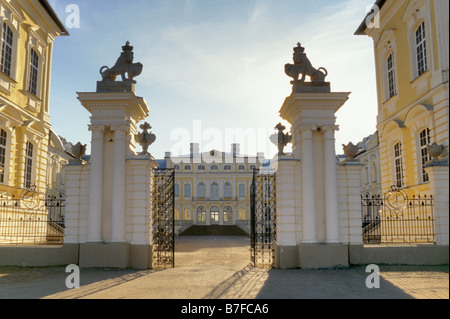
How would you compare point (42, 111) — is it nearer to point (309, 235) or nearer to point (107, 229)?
point (107, 229)

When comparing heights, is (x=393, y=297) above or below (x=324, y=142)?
below

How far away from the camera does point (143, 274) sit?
9.79 m

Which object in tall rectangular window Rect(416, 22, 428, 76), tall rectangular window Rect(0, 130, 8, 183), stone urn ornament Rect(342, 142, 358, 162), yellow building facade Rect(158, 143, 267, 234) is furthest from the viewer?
yellow building facade Rect(158, 143, 267, 234)

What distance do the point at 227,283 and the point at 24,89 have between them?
46.8ft

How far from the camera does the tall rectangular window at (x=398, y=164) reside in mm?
18078

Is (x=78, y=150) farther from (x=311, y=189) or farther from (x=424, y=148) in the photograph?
(x=424, y=148)

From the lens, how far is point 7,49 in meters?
17.0

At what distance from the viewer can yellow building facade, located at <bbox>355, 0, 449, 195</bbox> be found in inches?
575

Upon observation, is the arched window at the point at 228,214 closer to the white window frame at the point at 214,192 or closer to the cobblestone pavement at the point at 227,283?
the white window frame at the point at 214,192

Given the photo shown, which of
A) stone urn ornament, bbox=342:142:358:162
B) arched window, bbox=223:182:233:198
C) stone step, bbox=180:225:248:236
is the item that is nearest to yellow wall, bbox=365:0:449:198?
stone urn ornament, bbox=342:142:358:162

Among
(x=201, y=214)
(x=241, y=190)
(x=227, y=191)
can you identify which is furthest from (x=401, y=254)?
(x=201, y=214)

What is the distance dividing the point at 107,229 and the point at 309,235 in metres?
5.23

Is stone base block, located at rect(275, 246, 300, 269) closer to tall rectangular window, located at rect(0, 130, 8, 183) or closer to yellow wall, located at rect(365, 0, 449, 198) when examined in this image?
yellow wall, located at rect(365, 0, 449, 198)

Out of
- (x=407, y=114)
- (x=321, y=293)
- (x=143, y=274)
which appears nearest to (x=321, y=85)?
(x=321, y=293)
